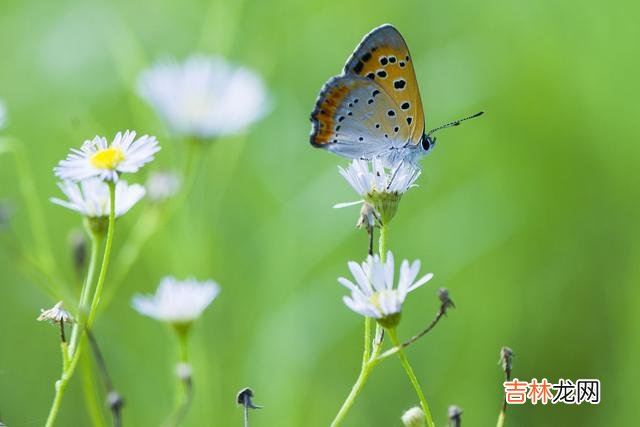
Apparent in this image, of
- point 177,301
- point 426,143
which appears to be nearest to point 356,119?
point 426,143

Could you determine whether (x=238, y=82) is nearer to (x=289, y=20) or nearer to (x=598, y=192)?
(x=289, y=20)

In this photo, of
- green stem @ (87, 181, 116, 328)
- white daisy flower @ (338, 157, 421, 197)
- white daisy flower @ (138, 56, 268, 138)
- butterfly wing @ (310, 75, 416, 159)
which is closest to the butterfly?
butterfly wing @ (310, 75, 416, 159)

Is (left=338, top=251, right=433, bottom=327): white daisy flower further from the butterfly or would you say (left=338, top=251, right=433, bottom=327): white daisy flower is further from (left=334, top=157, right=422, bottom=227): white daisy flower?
the butterfly

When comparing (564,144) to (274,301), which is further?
(564,144)

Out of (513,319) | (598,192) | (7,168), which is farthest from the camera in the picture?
(7,168)

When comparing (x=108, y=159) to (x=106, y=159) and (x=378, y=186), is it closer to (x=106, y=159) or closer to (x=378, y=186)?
(x=106, y=159)

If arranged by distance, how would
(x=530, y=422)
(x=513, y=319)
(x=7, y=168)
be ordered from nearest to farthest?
1. (x=530, y=422)
2. (x=513, y=319)
3. (x=7, y=168)

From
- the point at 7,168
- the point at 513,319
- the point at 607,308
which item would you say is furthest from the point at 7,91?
the point at 607,308
